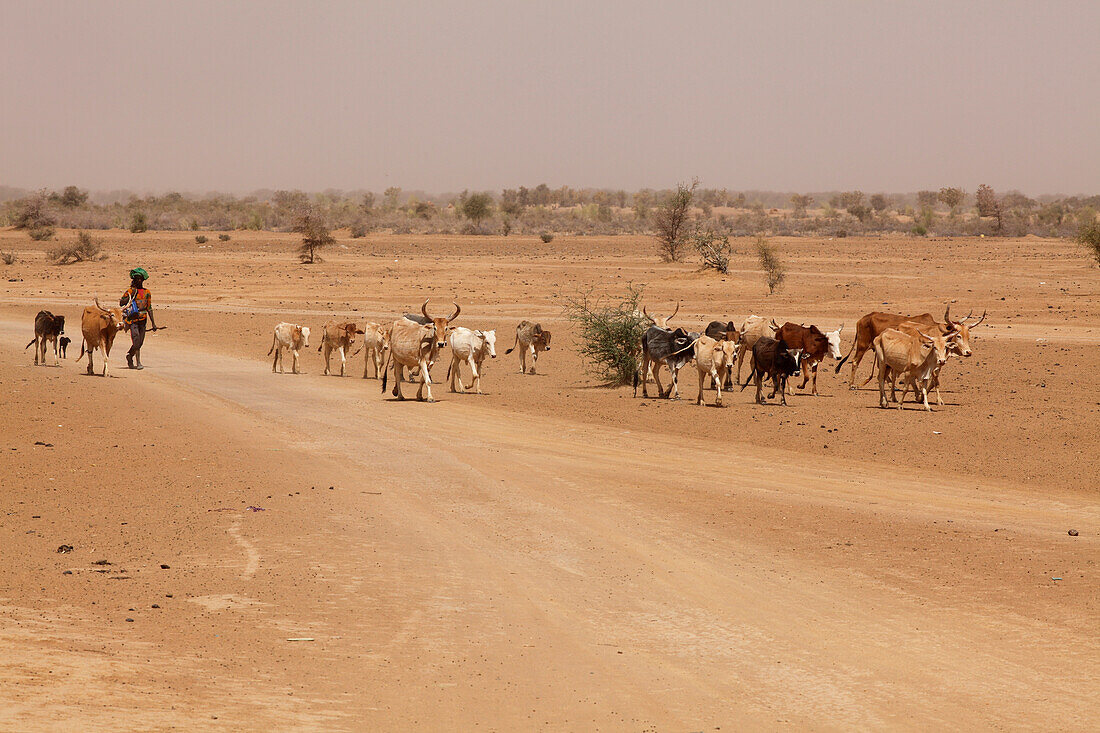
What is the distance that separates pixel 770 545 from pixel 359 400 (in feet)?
35.1

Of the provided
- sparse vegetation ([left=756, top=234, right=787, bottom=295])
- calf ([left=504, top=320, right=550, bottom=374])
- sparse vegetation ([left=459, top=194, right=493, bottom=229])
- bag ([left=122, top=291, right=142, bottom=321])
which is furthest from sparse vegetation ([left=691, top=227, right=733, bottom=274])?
sparse vegetation ([left=459, top=194, right=493, bottom=229])

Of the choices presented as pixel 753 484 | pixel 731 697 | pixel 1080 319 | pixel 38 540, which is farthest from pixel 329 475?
pixel 1080 319

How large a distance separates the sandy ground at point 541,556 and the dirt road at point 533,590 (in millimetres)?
35

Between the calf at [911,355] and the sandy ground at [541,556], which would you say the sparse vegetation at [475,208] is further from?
the calf at [911,355]

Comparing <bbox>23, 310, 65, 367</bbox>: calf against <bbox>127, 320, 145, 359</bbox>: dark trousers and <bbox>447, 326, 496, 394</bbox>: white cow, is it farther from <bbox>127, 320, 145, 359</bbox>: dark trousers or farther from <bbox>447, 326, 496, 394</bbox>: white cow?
<bbox>447, 326, 496, 394</bbox>: white cow

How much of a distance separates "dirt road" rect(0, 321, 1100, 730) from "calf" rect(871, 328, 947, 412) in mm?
4580

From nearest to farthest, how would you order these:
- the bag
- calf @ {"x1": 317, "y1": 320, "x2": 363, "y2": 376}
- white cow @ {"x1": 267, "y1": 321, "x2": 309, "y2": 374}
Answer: the bag < white cow @ {"x1": 267, "y1": 321, "x2": 309, "y2": 374} < calf @ {"x1": 317, "y1": 320, "x2": 363, "y2": 376}

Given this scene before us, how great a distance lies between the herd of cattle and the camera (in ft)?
63.9

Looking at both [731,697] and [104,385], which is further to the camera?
[104,385]

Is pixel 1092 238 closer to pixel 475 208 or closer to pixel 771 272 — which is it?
pixel 771 272

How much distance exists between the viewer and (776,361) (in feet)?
64.2

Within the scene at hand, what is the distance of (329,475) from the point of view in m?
13.5

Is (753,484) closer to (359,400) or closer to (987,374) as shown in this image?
(359,400)

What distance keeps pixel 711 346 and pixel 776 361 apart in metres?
1.22
